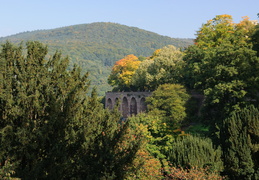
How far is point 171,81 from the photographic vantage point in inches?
2229

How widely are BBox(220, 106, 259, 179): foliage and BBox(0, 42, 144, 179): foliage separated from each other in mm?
16896

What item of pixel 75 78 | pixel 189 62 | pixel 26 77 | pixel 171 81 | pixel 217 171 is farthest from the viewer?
pixel 171 81

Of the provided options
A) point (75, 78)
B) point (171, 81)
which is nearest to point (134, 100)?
point (171, 81)

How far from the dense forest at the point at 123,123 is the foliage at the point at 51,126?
4 cm

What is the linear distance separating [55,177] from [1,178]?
180 centimetres

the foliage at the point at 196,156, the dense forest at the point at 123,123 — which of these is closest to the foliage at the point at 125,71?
the dense forest at the point at 123,123

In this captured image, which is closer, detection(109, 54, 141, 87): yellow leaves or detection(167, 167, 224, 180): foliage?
detection(167, 167, 224, 180): foliage

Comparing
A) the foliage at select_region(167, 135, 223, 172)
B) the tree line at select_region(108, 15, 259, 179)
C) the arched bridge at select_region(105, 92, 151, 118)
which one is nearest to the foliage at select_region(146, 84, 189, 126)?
the tree line at select_region(108, 15, 259, 179)

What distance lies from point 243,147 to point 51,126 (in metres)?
19.7

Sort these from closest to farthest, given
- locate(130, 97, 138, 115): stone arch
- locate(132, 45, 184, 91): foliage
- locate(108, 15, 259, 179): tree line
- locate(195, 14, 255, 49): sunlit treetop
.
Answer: locate(108, 15, 259, 179): tree line, locate(195, 14, 255, 49): sunlit treetop, locate(132, 45, 184, 91): foliage, locate(130, 97, 138, 115): stone arch

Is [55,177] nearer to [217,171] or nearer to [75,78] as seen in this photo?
[75,78]

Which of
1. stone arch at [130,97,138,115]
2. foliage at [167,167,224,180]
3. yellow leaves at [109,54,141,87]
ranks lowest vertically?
stone arch at [130,97,138,115]

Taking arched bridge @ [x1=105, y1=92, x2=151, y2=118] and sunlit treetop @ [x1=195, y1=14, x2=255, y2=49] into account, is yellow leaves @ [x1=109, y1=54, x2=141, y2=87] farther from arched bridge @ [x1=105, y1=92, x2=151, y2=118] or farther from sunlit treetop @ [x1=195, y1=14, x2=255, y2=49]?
sunlit treetop @ [x1=195, y1=14, x2=255, y2=49]

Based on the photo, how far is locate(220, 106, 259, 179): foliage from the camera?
26.5m
